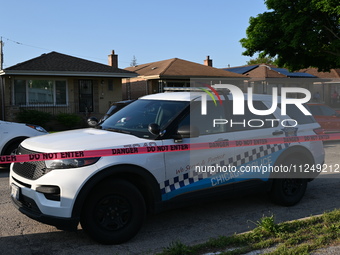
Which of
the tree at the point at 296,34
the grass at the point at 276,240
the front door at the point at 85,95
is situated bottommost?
the grass at the point at 276,240

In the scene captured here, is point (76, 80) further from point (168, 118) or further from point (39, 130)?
point (168, 118)

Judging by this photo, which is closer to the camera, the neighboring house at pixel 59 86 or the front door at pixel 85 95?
the neighboring house at pixel 59 86

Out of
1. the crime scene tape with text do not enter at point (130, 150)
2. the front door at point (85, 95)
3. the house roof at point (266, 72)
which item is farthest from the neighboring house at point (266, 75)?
the crime scene tape with text do not enter at point (130, 150)

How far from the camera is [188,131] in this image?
4.90 metres

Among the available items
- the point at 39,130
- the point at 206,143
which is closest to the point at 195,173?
the point at 206,143

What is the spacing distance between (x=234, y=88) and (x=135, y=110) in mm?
1529

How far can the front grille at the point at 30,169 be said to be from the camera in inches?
173

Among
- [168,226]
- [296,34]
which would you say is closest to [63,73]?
[296,34]

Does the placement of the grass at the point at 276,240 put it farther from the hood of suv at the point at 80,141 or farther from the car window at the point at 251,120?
the car window at the point at 251,120

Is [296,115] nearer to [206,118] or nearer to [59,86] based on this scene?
[206,118]

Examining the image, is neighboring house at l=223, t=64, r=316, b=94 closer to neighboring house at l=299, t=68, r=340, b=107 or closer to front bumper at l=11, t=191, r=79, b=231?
neighboring house at l=299, t=68, r=340, b=107

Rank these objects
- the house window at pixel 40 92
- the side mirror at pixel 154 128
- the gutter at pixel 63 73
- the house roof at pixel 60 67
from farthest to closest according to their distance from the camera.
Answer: the house window at pixel 40 92 → the house roof at pixel 60 67 → the gutter at pixel 63 73 → the side mirror at pixel 154 128

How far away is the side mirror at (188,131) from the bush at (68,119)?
660 inches

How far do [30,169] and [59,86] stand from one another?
62.9 feet
